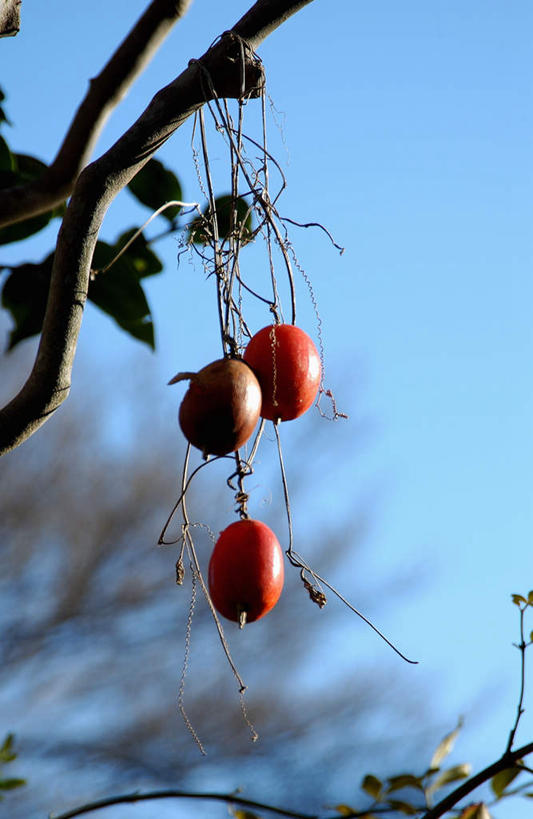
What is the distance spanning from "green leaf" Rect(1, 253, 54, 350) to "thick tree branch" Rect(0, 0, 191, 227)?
0.13 metres

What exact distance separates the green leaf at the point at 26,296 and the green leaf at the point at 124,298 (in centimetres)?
3

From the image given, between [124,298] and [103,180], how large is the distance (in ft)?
0.37

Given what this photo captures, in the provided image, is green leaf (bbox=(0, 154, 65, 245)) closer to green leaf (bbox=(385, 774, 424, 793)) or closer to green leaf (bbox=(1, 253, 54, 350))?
green leaf (bbox=(1, 253, 54, 350))

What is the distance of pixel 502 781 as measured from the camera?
411 millimetres

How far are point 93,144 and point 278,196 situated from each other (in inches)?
6.0

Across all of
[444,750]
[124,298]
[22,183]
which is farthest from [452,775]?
[22,183]

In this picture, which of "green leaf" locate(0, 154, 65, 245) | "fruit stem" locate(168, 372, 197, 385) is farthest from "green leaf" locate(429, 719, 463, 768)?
"green leaf" locate(0, 154, 65, 245)

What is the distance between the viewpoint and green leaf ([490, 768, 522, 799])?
407 mm

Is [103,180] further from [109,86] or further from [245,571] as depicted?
[245,571]

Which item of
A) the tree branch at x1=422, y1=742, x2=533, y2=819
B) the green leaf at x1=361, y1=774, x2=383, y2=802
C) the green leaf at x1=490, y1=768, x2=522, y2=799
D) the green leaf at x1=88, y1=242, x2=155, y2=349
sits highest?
the green leaf at x1=88, y1=242, x2=155, y2=349

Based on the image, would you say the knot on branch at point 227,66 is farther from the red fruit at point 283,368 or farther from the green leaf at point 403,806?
the green leaf at point 403,806

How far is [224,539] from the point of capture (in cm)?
44

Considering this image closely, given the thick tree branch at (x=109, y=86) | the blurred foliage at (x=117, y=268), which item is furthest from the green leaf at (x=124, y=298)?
the thick tree branch at (x=109, y=86)

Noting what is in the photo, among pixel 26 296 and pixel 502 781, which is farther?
pixel 26 296
